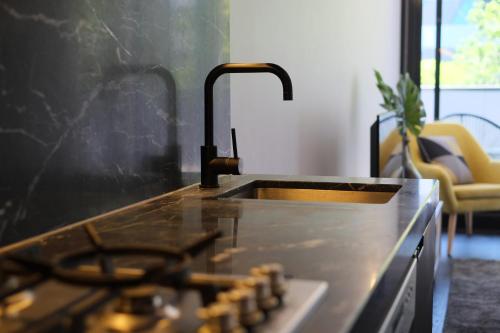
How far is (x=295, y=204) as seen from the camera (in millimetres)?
1761

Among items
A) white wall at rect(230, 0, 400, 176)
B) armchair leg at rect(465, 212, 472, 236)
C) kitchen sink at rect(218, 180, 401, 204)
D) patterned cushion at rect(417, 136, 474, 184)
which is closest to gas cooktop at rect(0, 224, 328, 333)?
kitchen sink at rect(218, 180, 401, 204)

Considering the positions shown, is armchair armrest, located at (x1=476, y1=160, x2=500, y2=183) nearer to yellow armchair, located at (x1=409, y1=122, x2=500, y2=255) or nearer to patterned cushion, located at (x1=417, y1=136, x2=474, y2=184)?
yellow armchair, located at (x1=409, y1=122, x2=500, y2=255)

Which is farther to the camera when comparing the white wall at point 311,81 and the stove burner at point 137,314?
the white wall at point 311,81

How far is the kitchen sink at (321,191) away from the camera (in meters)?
2.16

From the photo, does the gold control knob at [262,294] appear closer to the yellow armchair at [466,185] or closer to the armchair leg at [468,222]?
the yellow armchair at [466,185]

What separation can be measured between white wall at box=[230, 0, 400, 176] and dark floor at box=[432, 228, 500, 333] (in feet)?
2.85

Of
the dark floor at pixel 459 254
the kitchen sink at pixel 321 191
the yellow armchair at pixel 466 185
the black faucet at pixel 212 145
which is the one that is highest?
the black faucet at pixel 212 145

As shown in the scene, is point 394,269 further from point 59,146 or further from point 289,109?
point 289,109

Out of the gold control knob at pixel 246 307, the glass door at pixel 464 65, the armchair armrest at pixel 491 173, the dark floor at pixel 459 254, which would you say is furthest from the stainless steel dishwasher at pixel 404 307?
the glass door at pixel 464 65

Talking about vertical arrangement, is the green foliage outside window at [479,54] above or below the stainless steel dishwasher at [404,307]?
above

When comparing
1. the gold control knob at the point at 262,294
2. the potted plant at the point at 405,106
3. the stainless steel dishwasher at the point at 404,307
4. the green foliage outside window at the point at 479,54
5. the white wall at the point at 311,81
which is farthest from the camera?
the green foliage outside window at the point at 479,54

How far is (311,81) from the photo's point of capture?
3.70 m

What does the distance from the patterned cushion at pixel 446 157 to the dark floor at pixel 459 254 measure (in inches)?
18.7

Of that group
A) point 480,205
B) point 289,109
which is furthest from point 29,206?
point 480,205
